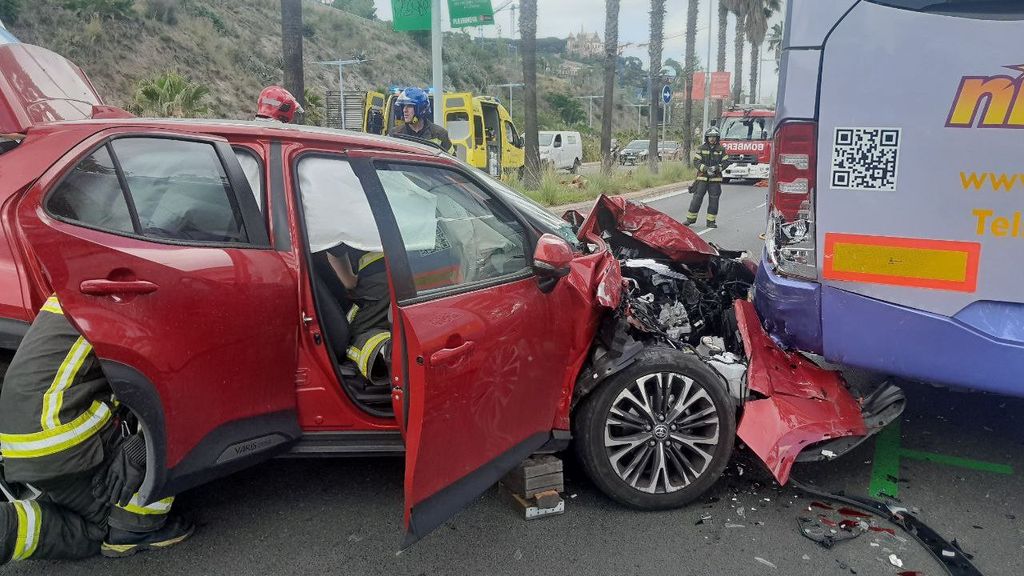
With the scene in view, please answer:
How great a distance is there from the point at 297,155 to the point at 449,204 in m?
0.64

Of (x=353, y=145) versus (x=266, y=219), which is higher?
(x=353, y=145)

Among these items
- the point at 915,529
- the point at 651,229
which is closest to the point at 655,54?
the point at 651,229

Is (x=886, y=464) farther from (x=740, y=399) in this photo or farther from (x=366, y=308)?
(x=366, y=308)

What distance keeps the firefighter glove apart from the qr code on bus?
2.96 m

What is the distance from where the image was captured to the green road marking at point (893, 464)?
134 inches

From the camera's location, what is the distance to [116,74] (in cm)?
2653

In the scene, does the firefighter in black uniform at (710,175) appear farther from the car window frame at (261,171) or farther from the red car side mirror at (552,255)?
the car window frame at (261,171)

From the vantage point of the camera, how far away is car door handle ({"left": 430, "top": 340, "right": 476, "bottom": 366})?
95.5 inches

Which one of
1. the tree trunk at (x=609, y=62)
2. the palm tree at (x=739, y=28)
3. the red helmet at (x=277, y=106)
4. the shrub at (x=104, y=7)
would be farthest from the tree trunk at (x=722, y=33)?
the red helmet at (x=277, y=106)

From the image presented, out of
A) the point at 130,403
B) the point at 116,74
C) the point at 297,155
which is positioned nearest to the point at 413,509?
the point at 130,403

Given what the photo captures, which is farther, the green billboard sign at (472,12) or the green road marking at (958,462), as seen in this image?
the green billboard sign at (472,12)

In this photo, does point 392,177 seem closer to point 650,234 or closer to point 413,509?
point 413,509

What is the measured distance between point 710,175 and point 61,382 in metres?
11.4

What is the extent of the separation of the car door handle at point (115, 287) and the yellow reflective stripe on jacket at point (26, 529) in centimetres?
94
